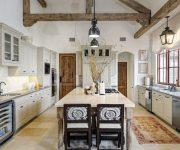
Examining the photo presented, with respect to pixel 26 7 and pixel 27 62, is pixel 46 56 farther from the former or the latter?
pixel 26 7

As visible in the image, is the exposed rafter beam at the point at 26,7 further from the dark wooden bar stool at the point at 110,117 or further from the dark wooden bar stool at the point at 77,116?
the dark wooden bar stool at the point at 110,117

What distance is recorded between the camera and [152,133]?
5.07 meters

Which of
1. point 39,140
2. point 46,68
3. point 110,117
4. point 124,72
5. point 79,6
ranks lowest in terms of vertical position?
point 39,140

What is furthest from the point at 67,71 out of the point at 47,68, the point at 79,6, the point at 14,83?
the point at 14,83

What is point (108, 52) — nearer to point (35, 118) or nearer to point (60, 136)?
point (35, 118)

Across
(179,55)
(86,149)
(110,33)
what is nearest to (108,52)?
(110,33)

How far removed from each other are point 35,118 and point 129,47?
5.21 m

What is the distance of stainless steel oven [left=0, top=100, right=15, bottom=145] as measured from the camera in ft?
13.8

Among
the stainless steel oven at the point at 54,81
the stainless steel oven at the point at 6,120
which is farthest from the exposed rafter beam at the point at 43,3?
Result: the stainless steel oven at the point at 6,120

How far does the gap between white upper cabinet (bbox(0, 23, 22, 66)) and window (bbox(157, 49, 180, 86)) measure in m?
4.68

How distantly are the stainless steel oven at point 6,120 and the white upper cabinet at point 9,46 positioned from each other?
97 cm

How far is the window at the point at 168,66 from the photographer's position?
6927mm

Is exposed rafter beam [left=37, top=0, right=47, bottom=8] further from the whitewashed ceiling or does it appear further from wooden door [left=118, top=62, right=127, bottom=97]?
wooden door [left=118, top=62, right=127, bottom=97]

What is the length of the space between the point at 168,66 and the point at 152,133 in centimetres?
334
